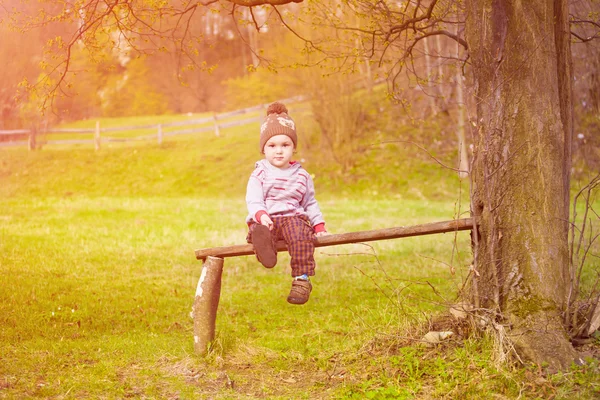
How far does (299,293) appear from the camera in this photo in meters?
4.84

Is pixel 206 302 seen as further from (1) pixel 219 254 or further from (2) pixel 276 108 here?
(2) pixel 276 108

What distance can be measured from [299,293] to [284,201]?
74cm

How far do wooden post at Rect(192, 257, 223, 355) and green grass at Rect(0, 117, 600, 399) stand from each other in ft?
0.48

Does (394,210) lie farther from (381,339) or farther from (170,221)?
(381,339)

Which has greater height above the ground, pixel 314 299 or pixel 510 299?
pixel 510 299

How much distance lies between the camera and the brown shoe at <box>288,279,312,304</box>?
4.81 m

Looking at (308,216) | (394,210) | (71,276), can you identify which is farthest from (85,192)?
(308,216)

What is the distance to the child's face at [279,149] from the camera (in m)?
5.12

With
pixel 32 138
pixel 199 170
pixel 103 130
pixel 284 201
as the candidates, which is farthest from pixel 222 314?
pixel 103 130

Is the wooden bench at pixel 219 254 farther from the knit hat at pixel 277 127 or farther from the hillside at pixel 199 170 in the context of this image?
the hillside at pixel 199 170

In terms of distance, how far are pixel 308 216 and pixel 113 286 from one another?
173 inches

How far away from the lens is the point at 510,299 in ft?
15.9

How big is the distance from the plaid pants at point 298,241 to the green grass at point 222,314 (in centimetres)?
67

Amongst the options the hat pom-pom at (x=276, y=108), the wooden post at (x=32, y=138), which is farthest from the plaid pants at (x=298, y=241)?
the wooden post at (x=32, y=138)
